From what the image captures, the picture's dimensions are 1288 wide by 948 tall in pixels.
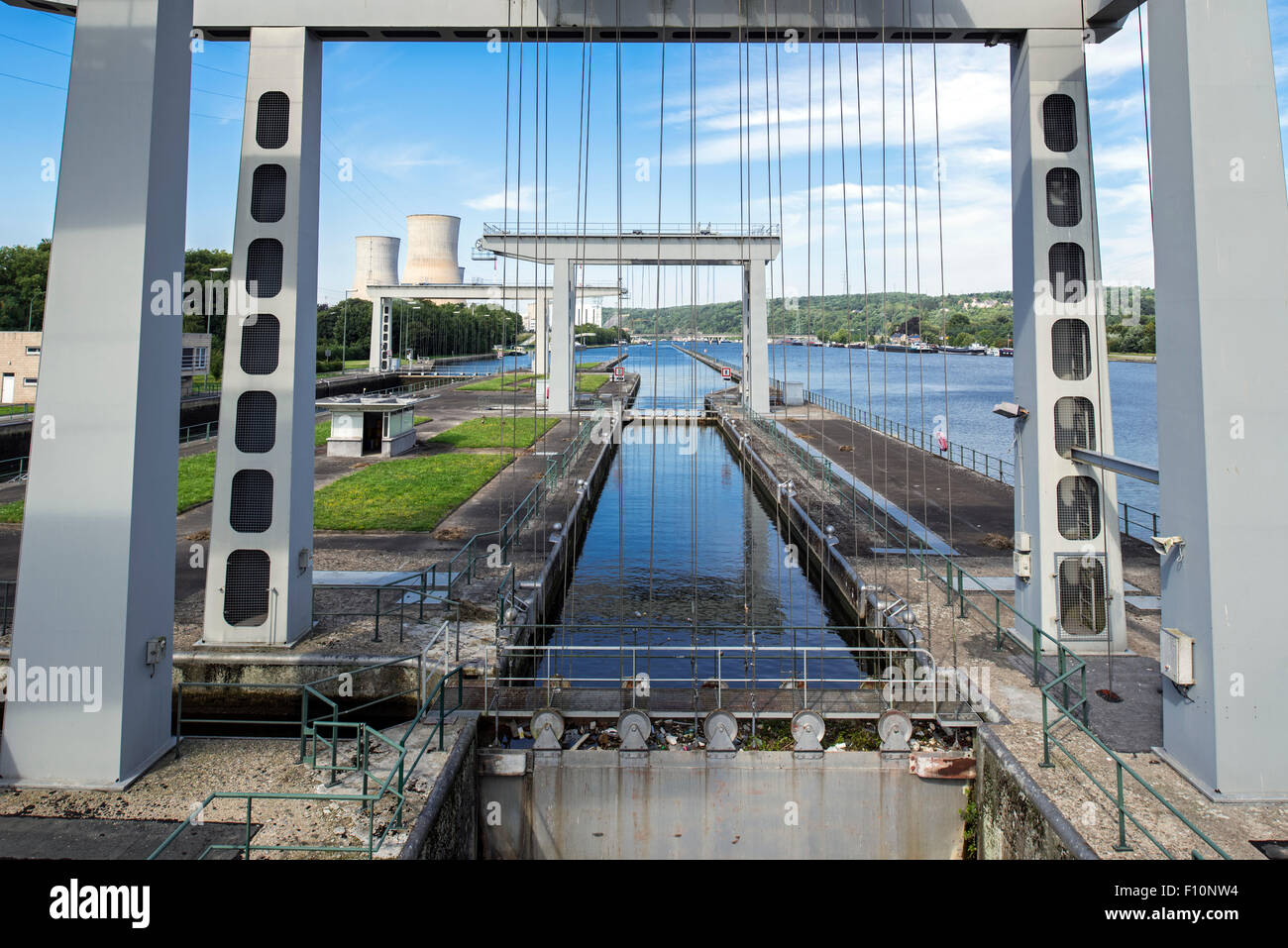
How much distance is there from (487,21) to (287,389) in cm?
542

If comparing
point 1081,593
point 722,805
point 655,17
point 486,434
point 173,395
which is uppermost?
point 655,17

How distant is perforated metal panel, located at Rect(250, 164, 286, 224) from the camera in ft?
36.9

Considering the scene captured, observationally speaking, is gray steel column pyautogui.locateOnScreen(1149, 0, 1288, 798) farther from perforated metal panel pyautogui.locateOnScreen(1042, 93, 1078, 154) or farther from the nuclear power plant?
the nuclear power plant

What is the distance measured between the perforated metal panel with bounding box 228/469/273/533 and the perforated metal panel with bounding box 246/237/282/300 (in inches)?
94.4

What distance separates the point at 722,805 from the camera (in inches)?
354

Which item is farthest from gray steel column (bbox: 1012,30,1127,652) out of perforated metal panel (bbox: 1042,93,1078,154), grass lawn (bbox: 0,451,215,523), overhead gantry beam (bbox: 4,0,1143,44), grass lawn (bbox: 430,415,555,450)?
grass lawn (bbox: 430,415,555,450)

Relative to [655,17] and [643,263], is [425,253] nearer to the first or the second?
[643,263]

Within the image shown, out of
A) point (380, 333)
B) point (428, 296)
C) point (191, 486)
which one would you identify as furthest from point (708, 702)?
point (380, 333)

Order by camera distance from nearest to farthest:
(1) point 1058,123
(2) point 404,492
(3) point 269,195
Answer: (1) point 1058,123, (3) point 269,195, (2) point 404,492

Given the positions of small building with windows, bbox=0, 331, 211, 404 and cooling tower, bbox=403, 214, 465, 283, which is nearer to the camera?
small building with windows, bbox=0, 331, 211, 404

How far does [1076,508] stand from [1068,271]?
313cm

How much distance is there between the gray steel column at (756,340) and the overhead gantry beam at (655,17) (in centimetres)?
3242

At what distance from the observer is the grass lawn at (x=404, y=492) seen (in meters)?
20.2
